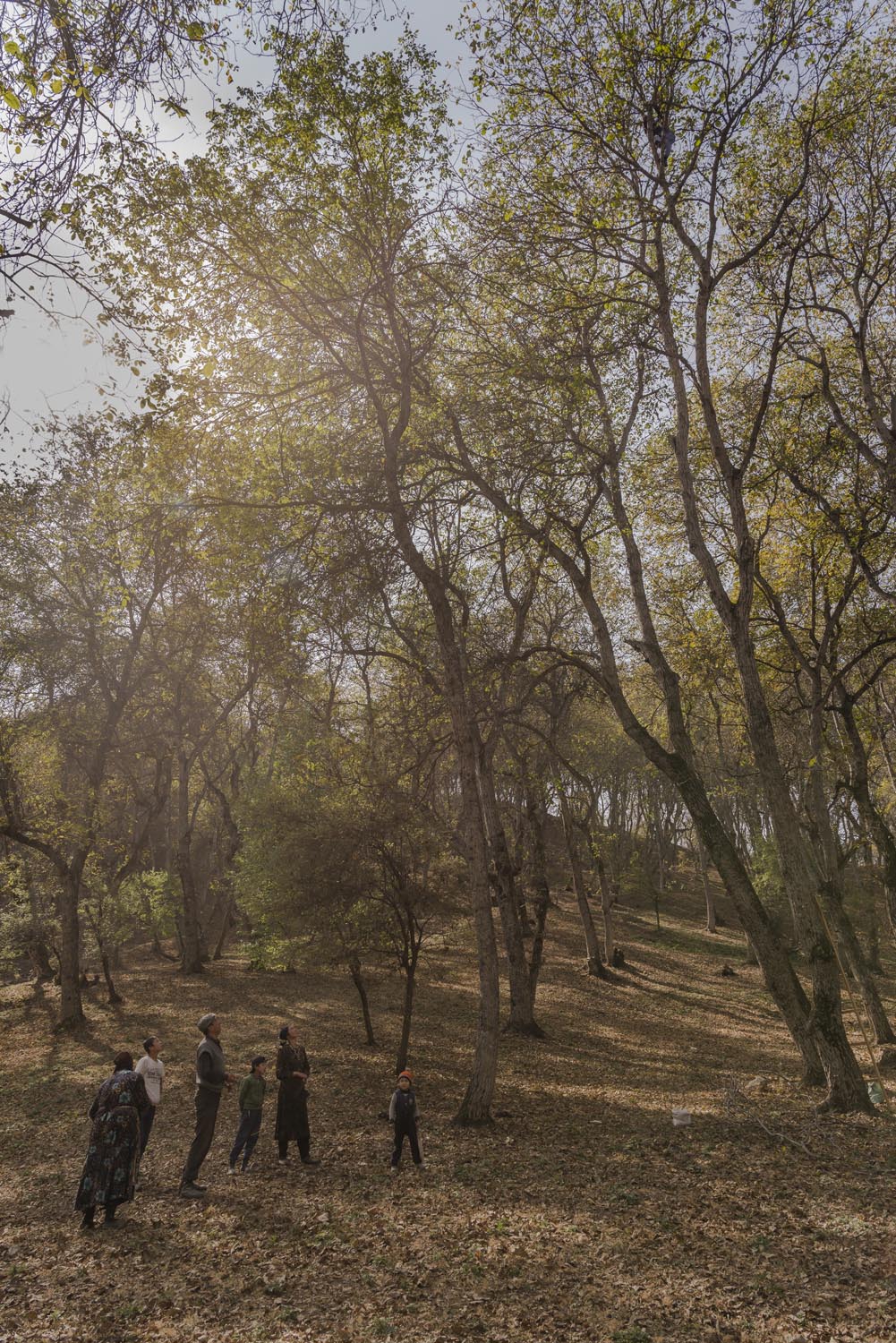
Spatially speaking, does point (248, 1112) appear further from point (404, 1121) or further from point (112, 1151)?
point (112, 1151)

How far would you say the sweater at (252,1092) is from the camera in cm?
969

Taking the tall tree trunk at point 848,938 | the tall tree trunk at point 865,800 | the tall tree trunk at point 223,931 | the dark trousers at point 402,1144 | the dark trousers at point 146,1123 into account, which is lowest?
the tall tree trunk at point 223,931

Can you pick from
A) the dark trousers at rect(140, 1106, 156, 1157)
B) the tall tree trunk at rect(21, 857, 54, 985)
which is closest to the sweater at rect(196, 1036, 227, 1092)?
the dark trousers at rect(140, 1106, 156, 1157)

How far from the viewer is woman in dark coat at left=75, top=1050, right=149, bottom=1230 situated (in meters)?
7.87

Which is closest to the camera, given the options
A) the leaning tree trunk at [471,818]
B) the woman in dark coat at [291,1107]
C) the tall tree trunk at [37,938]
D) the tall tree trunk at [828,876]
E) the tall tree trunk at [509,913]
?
the woman in dark coat at [291,1107]

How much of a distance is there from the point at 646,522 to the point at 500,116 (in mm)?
9505

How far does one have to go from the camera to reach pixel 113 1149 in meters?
7.89

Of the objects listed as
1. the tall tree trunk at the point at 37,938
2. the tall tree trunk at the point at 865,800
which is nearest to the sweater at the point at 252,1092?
the tall tree trunk at the point at 865,800

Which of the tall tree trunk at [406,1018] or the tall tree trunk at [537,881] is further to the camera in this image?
the tall tree trunk at [537,881]

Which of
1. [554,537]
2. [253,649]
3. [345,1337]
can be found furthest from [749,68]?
[345,1337]

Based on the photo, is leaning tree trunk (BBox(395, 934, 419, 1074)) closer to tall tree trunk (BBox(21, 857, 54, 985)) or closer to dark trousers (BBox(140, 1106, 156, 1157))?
dark trousers (BBox(140, 1106, 156, 1157))

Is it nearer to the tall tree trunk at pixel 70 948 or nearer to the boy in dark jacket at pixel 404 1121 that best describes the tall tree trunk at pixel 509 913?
the boy in dark jacket at pixel 404 1121

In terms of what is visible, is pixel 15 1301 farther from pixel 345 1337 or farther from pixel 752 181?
pixel 752 181

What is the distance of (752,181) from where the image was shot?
35.4 feet
